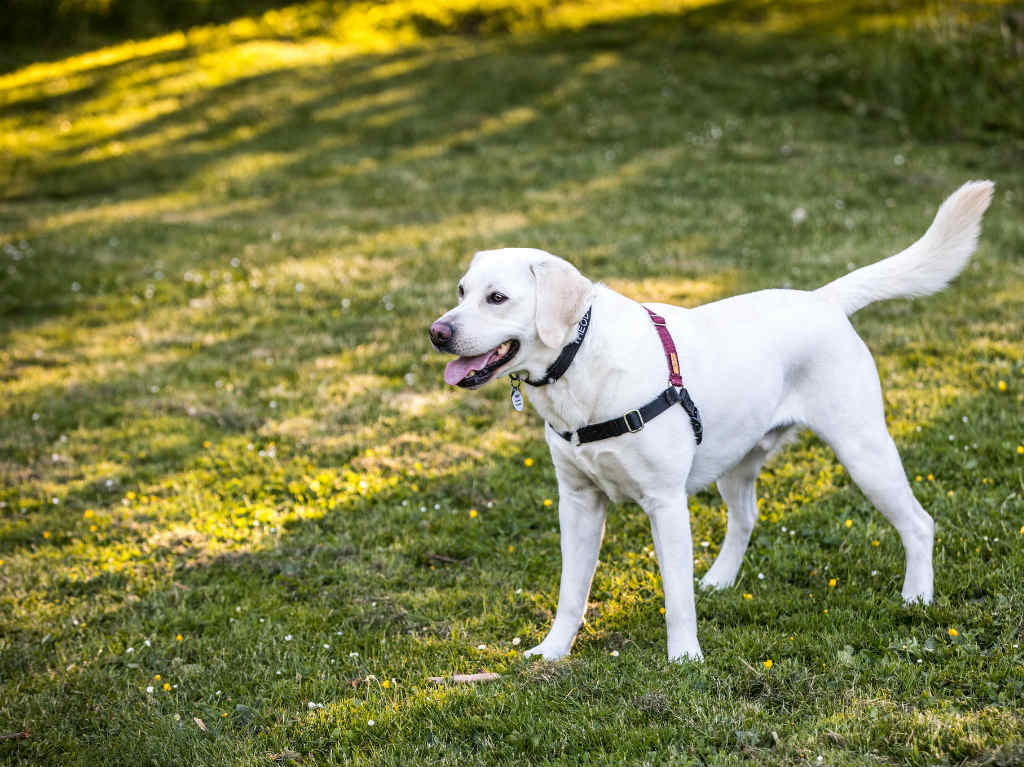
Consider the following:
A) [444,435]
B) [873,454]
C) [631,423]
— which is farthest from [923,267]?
[444,435]

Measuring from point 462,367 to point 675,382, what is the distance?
36.1 inches

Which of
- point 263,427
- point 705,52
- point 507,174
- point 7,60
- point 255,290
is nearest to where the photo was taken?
point 263,427

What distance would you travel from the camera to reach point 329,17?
22625 mm

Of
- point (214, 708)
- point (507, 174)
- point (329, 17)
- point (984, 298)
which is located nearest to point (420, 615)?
point (214, 708)

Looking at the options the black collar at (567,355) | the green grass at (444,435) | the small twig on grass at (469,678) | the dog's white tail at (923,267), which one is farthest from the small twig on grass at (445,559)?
the dog's white tail at (923,267)

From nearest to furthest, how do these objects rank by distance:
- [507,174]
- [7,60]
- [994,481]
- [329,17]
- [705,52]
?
[994,481] < [507,174] < [705,52] < [7,60] < [329,17]

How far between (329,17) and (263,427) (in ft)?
59.2

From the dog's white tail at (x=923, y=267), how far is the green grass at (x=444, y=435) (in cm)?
→ 137

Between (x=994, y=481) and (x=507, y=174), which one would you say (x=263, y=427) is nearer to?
(x=994, y=481)

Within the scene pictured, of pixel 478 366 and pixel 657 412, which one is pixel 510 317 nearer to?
pixel 478 366

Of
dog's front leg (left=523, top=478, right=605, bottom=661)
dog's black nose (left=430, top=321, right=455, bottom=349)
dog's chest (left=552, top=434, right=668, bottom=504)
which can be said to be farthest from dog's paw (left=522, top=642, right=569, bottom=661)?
dog's black nose (left=430, top=321, right=455, bottom=349)

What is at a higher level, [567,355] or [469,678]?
[567,355]

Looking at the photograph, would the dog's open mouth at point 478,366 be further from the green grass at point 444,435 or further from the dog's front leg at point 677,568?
the green grass at point 444,435

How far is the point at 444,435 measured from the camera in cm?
692
